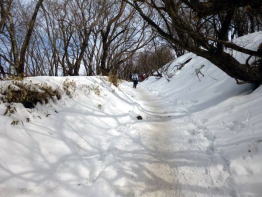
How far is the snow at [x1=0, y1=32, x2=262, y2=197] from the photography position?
353 centimetres

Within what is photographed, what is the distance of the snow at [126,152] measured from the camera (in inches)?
139

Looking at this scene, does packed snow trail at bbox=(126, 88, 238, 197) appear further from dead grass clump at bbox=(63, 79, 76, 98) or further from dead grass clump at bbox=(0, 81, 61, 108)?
dead grass clump at bbox=(0, 81, 61, 108)

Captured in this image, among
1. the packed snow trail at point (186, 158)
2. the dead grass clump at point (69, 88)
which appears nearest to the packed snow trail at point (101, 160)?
the packed snow trail at point (186, 158)

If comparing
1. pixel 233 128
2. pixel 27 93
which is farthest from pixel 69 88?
pixel 233 128

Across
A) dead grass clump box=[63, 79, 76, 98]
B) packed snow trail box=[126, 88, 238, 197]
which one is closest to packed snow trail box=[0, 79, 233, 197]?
packed snow trail box=[126, 88, 238, 197]

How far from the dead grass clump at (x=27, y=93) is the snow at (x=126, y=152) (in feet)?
0.63

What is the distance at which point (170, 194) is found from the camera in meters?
3.65

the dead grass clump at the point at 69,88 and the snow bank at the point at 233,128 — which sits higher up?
the dead grass clump at the point at 69,88

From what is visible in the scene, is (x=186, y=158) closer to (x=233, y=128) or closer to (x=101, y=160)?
(x=233, y=128)

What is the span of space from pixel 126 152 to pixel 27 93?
2.60 metres

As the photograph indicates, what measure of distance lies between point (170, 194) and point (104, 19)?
48.3ft

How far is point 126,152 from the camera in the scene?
5.04 metres

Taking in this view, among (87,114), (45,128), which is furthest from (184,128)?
(45,128)

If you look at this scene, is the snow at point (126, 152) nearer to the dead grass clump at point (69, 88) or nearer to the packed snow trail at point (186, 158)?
the packed snow trail at point (186, 158)
